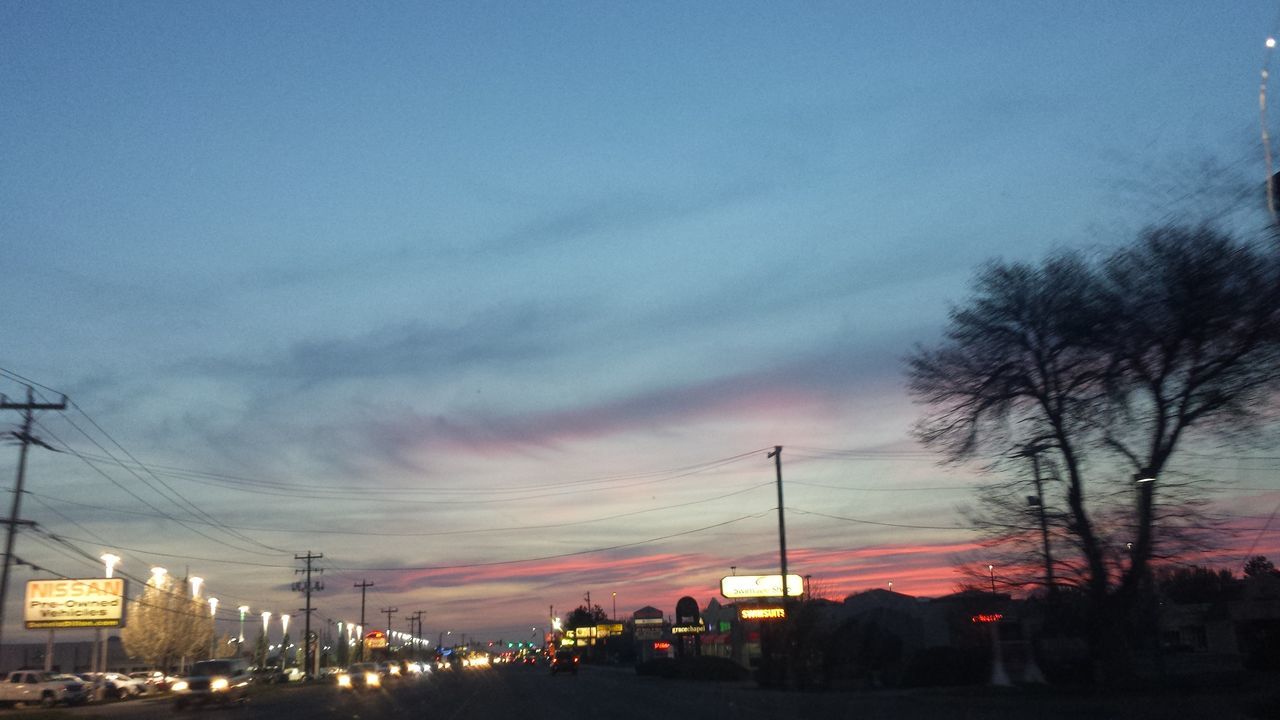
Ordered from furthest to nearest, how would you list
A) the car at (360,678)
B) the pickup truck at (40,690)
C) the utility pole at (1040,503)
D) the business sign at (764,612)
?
the business sign at (764,612) → the car at (360,678) → the pickup truck at (40,690) → the utility pole at (1040,503)

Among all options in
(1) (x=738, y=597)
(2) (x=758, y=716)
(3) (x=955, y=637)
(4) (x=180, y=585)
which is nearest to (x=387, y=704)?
(2) (x=758, y=716)

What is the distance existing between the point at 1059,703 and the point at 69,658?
14550 centimetres

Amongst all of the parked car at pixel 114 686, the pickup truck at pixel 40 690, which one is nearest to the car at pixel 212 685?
the pickup truck at pixel 40 690

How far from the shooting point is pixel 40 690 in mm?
58312

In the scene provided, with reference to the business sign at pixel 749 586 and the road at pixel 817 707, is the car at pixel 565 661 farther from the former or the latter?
the road at pixel 817 707

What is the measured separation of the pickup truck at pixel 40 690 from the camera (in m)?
58.3

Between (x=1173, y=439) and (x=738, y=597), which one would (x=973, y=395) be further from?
(x=738, y=597)

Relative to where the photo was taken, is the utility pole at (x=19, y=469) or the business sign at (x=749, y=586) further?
the business sign at (x=749, y=586)

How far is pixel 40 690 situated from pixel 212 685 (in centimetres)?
2131

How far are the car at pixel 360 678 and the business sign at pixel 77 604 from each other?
72.5ft

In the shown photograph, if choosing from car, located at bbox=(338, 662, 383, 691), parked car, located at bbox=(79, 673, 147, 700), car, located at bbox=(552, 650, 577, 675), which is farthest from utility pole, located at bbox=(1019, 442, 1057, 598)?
car, located at bbox=(552, 650, 577, 675)

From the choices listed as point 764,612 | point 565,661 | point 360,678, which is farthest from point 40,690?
point 565,661

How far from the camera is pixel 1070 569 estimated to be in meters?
36.6

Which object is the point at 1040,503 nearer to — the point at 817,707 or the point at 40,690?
the point at 817,707
